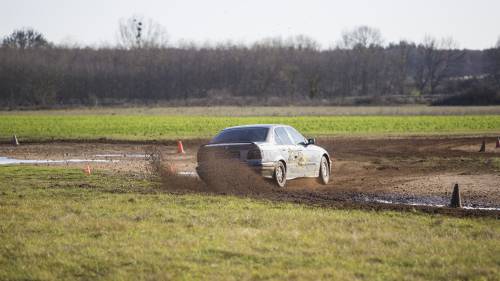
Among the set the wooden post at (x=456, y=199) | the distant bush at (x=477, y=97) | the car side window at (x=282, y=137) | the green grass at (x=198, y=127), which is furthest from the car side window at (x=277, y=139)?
the distant bush at (x=477, y=97)

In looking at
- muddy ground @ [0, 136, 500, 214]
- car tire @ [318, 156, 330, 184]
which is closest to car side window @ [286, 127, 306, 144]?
car tire @ [318, 156, 330, 184]

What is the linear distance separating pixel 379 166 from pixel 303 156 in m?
6.80

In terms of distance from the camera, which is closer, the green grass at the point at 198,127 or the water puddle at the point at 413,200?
the water puddle at the point at 413,200

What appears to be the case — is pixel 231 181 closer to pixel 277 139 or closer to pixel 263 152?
pixel 263 152

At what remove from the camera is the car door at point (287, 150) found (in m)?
16.8

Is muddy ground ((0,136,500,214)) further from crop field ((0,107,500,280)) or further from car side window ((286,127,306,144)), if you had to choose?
car side window ((286,127,306,144))

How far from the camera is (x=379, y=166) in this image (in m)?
23.9

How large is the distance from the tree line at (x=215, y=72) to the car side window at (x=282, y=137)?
80.9 metres

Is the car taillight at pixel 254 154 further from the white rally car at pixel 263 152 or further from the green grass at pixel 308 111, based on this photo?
the green grass at pixel 308 111

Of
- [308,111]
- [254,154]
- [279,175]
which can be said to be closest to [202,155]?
[254,154]

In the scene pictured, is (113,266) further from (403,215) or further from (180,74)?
(180,74)

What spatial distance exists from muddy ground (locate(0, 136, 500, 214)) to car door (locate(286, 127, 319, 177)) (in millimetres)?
395

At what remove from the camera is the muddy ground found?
51.5ft

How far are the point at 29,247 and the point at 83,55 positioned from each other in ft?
456
